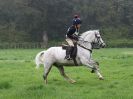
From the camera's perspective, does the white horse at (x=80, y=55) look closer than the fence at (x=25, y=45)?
Yes

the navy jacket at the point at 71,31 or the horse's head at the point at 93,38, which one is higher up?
the navy jacket at the point at 71,31

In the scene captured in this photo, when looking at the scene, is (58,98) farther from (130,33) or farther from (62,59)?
(130,33)

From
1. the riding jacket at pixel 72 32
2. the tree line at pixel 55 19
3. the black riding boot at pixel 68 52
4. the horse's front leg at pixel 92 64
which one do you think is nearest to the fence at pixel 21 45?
the tree line at pixel 55 19

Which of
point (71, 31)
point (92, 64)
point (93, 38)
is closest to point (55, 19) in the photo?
point (93, 38)

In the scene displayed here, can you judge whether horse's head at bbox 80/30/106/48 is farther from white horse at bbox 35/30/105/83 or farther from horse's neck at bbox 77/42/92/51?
horse's neck at bbox 77/42/92/51

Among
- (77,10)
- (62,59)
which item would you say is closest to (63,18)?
(77,10)

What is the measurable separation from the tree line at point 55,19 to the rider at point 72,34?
70353 mm

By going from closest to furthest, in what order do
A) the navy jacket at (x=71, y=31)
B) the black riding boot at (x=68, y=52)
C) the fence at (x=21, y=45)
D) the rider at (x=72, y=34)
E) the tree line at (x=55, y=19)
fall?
the black riding boot at (x=68, y=52) → the rider at (x=72, y=34) → the navy jacket at (x=71, y=31) → the fence at (x=21, y=45) → the tree line at (x=55, y=19)

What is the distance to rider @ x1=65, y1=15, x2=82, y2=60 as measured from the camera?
20673mm

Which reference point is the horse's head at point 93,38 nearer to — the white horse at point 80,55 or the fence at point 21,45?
the white horse at point 80,55

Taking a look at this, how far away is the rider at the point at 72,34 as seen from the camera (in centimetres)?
2067

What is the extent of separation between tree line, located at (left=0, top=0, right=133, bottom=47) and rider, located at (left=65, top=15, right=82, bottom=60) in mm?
70353

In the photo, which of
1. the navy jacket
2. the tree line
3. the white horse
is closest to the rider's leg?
the navy jacket

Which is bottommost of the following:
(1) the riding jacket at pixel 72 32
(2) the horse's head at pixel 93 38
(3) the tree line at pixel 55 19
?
(3) the tree line at pixel 55 19
